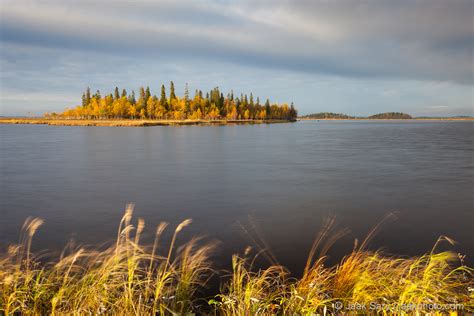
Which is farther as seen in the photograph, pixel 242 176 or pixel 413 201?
pixel 242 176

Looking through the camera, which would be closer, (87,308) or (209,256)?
(87,308)

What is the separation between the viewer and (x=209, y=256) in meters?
13.5

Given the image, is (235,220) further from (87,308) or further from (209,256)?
(87,308)

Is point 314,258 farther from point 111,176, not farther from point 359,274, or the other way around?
point 111,176

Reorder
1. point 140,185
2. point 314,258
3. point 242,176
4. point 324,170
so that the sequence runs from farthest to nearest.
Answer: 1. point 324,170
2. point 242,176
3. point 140,185
4. point 314,258

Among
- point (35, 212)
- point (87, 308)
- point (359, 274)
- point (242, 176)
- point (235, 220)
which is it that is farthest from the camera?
point (242, 176)

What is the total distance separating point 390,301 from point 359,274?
1197mm

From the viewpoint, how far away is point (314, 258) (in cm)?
1335

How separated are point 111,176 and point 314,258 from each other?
2608 centimetres

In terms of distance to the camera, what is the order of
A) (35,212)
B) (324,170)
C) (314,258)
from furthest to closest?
(324,170), (35,212), (314,258)

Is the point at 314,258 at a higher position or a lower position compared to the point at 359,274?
lower

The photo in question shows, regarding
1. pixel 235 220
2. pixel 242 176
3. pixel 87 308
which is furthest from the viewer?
pixel 242 176

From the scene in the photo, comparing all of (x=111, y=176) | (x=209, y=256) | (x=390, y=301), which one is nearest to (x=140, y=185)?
(x=111, y=176)

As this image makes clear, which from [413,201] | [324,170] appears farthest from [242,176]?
[413,201]
